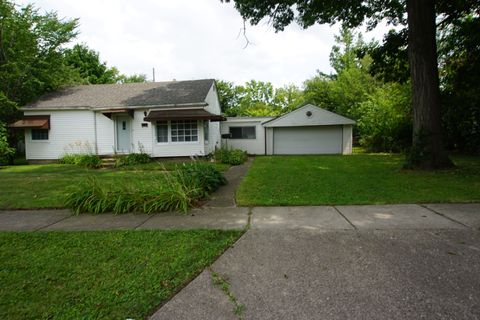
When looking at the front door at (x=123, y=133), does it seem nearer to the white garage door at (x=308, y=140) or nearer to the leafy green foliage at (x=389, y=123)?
the white garage door at (x=308, y=140)

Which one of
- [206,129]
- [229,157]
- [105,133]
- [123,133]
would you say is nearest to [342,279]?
[229,157]

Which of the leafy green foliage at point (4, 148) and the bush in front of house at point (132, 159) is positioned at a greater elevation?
the leafy green foliage at point (4, 148)

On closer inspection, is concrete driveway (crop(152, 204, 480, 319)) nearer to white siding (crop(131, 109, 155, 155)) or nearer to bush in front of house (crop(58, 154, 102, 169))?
bush in front of house (crop(58, 154, 102, 169))

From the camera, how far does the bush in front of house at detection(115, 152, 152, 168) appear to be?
13380 mm

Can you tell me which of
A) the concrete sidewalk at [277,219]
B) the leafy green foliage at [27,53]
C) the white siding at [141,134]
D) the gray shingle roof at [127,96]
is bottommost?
the concrete sidewalk at [277,219]

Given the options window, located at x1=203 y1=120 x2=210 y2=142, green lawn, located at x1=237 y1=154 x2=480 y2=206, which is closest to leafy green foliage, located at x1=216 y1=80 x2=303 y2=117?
window, located at x1=203 y1=120 x2=210 y2=142

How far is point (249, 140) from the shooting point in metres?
19.9

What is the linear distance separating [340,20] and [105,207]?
1271 cm

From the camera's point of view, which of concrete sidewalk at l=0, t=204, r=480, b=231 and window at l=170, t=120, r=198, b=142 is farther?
window at l=170, t=120, r=198, b=142

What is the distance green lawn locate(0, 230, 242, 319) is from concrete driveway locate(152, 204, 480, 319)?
0.92 ft

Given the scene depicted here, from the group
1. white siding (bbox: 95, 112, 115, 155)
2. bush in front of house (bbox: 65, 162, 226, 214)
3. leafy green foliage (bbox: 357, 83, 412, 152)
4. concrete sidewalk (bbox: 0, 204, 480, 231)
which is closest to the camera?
concrete sidewalk (bbox: 0, 204, 480, 231)

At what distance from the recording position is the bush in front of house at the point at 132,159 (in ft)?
43.9

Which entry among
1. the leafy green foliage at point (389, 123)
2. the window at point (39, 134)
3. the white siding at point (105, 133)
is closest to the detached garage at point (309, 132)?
the leafy green foliage at point (389, 123)

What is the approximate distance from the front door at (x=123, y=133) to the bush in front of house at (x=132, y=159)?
144 cm
